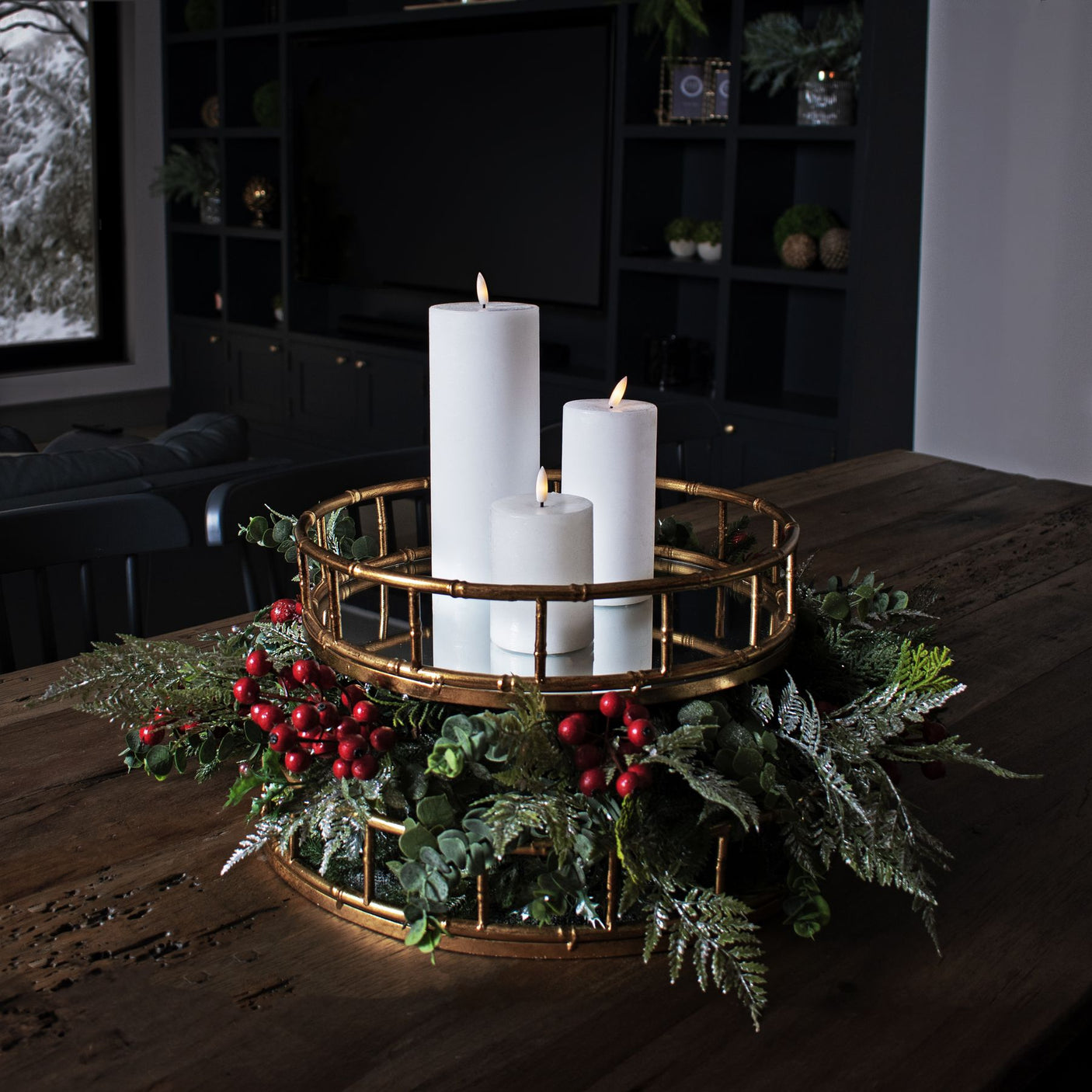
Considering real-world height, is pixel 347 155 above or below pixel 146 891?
above

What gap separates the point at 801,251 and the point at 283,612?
3.31 metres

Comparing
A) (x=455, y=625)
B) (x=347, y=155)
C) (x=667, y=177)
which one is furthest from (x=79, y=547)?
(x=347, y=155)

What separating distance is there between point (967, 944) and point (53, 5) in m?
6.43

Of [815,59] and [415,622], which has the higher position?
[815,59]

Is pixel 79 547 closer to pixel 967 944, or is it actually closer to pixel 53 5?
pixel 967 944

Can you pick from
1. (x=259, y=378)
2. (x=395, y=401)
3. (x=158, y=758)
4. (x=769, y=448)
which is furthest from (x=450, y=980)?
(x=259, y=378)

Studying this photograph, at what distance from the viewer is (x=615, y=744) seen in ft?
2.31

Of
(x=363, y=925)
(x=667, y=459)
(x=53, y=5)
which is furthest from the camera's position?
(x=53, y=5)

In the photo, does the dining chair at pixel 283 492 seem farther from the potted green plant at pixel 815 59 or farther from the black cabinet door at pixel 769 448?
the potted green plant at pixel 815 59

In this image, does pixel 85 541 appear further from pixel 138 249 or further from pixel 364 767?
pixel 138 249

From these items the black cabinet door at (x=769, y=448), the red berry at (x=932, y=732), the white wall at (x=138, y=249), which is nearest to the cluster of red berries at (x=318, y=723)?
the red berry at (x=932, y=732)

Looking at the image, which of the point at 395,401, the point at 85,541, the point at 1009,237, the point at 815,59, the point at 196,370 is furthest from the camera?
the point at 196,370

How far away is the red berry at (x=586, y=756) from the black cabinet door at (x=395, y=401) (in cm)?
443

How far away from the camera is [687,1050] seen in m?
0.63
